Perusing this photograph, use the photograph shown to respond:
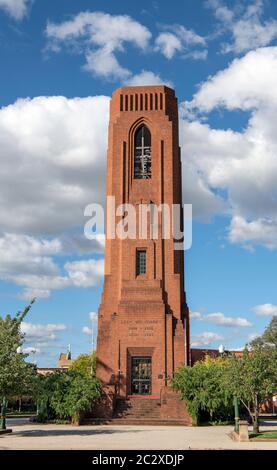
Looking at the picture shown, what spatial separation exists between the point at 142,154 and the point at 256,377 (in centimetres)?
2584

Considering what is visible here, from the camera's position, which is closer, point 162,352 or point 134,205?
point 162,352

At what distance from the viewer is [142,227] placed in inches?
1795

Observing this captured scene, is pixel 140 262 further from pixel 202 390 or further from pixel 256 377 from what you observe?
pixel 256 377

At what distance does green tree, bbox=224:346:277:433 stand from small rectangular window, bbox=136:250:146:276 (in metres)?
17.8

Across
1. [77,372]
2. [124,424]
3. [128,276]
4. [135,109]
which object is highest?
[135,109]

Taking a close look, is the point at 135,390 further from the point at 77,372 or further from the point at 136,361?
the point at 77,372

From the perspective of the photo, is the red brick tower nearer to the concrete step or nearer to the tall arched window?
the tall arched window

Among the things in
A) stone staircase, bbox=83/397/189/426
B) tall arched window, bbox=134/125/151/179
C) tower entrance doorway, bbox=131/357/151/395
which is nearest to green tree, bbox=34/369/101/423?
stone staircase, bbox=83/397/189/426

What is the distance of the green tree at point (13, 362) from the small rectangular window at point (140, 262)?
17296mm

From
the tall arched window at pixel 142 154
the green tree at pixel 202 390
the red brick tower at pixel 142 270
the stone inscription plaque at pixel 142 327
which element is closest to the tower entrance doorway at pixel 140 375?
the red brick tower at pixel 142 270

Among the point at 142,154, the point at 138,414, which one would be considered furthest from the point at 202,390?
the point at 142,154
